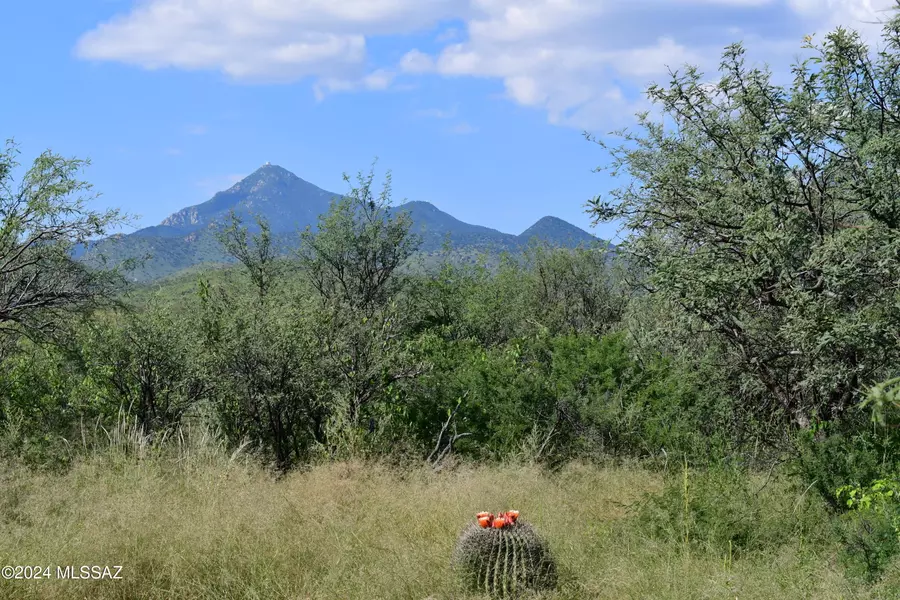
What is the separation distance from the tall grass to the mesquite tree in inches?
64.1

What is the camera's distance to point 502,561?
602cm

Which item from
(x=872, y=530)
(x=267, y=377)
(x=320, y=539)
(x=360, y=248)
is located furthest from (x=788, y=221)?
(x=360, y=248)

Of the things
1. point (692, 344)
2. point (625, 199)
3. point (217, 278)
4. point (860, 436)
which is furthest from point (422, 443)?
point (217, 278)

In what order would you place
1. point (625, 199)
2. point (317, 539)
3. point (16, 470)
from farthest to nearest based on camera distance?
point (16, 470), point (625, 199), point (317, 539)

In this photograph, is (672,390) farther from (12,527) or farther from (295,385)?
(12,527)

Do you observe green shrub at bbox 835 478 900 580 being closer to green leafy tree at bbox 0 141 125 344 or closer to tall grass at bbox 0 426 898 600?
tall grass at bbox 0 426 898 600

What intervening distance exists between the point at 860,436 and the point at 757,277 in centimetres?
188

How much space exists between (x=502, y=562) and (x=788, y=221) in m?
4.03

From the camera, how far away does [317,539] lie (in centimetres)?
699

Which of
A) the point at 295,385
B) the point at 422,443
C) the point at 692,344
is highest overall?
the point at 692,344

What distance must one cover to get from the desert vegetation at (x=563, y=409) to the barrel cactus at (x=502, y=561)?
17 cm

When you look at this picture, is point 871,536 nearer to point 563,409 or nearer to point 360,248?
point 563,409

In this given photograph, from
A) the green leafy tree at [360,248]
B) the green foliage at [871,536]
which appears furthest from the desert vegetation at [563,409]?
the green leafy tree at [360,248]

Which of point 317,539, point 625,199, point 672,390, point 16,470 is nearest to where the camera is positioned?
point 317,539
